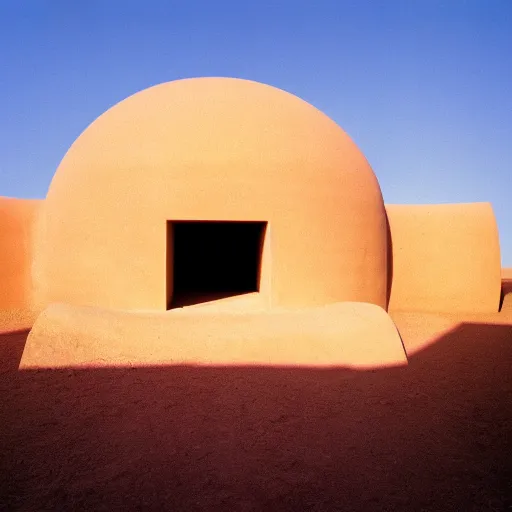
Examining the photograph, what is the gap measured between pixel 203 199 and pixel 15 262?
4395 millimetres

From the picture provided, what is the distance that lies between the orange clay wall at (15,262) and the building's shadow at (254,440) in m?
4.13

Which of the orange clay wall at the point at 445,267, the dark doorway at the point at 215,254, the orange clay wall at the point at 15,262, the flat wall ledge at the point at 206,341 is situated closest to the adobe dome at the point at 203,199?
the orange clay wall at the point at 15,262

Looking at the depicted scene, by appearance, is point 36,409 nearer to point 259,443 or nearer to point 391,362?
point 259,443

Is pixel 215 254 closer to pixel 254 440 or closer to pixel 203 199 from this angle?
pixel 203 199

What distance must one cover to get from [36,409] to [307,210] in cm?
441

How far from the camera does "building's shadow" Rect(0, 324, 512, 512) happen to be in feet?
7.25

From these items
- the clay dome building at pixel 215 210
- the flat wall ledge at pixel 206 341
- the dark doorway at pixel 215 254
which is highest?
the clay dome building at pixel 215 210

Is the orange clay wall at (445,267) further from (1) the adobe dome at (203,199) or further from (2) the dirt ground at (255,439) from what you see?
(2) the dirt ground at (255,439)

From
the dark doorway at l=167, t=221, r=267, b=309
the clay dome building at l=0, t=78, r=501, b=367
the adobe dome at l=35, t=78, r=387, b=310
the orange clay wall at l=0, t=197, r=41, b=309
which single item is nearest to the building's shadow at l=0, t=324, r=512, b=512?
the clay dome building at l=0, t=78, r=501, b=367

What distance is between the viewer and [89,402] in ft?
10.7

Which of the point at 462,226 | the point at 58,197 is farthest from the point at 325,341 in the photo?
the point at 462,226

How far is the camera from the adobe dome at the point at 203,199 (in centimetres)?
597

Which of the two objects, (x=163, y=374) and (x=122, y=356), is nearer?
(x=163, y=374)

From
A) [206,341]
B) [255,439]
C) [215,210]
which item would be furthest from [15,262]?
[255,439]
